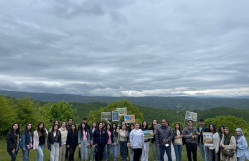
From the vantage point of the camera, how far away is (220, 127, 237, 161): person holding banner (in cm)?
832

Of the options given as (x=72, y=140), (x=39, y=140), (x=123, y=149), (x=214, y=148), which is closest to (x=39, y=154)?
(x=39, y=140)

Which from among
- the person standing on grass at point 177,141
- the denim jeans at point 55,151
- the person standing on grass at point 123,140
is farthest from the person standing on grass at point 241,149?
the denim jeans at point 55,151

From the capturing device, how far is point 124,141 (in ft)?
33.6

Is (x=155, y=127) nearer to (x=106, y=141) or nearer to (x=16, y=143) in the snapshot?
(x=106, y=141)

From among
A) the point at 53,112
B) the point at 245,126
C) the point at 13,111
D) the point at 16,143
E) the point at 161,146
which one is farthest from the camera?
the point at 245,126

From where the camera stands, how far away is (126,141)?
1026 centimetres

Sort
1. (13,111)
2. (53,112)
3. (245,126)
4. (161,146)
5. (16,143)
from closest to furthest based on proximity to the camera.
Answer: (16,143) < (161,146) < (13,111) < (53,112) < (245,126)

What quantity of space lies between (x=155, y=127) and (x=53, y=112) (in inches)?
1909

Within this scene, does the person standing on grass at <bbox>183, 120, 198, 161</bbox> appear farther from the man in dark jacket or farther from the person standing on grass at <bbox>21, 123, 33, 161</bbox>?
the person standing on grass at <bbox>21, 123, 33, 161</bbox>

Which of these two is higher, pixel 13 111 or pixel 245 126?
pixel 13 111

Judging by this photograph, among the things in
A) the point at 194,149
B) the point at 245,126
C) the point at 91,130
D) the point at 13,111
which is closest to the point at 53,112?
the point at 13,111

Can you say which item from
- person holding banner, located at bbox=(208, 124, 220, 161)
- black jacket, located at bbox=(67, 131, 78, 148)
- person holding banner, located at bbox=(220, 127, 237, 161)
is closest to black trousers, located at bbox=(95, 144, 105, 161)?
black jacket, located at bbox=(67, 131, 78, 148)

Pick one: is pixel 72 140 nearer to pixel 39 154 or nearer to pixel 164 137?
pixel 39 154

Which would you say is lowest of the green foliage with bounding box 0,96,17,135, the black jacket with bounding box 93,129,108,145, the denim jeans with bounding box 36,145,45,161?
the green foliage with bounding box 0,96,17,135
